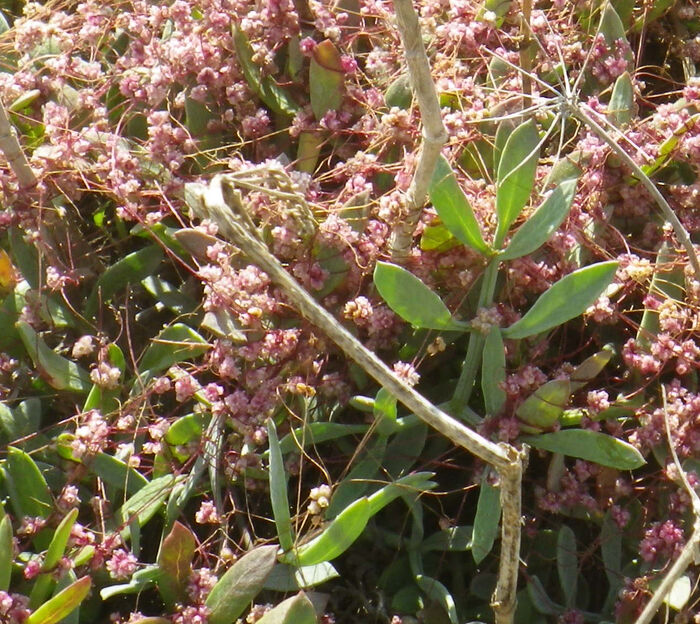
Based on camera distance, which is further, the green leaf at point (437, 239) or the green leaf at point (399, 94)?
the green leaf at point (399, 94)

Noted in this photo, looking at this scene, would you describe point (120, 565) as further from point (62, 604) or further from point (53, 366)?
point (53, 366)

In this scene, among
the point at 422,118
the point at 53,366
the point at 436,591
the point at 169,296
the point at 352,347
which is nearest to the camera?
the point at 352,347

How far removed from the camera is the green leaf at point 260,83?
1504 mm

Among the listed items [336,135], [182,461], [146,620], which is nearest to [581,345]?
[336,135]

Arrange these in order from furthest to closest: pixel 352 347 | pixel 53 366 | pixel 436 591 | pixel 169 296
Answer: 1. pixel 169 296
2. pixel 53 366
3. pixel 436 591
4. pixel 352 347

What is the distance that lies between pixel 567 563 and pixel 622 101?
65cm

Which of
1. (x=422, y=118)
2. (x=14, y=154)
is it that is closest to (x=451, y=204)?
(x=422, y=118)

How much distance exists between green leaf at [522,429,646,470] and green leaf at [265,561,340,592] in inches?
12.1

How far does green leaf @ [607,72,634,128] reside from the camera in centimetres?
145

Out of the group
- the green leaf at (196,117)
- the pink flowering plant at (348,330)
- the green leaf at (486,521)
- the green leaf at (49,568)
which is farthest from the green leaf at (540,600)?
the green leaf at (196,117)

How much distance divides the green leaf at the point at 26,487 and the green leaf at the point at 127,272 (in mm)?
274

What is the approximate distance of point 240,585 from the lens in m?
1.20

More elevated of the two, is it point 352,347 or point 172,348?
point 352,347

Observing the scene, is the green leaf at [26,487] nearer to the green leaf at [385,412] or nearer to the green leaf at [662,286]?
the green leaf at [385,412]
